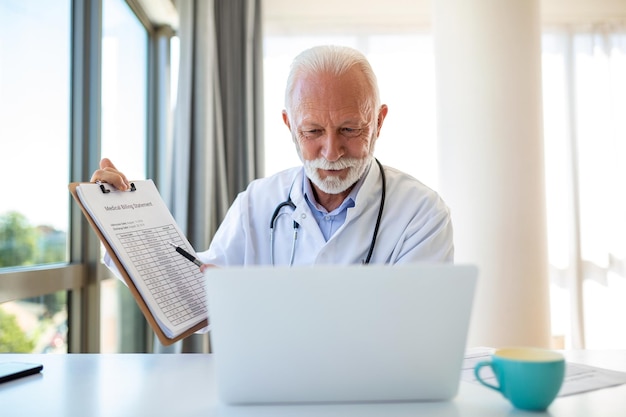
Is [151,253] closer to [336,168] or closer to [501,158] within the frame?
[336,168]

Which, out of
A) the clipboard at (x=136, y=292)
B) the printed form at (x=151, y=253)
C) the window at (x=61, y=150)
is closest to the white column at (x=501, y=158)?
the window at (x=61, y=150)

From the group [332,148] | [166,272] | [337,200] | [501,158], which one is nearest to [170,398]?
[166,272]

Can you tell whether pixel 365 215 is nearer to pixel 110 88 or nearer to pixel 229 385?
pixel 229 385

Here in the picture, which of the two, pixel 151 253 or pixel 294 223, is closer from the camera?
pixel 151 253

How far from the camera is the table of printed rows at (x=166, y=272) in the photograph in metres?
1.12

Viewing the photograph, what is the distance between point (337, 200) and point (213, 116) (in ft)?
6.36

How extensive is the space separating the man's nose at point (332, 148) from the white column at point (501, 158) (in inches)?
58.3

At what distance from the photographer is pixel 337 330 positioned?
686 millimetres

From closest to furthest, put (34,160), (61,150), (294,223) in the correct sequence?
(294,223), (34,160), (61,150)

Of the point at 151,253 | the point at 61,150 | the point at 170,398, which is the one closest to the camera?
the point at 170,398

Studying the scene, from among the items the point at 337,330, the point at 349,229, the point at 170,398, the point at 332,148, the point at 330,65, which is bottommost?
the point at 170,398

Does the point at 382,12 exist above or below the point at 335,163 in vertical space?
above

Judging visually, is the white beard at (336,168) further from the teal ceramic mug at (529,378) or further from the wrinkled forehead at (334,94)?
the teal ceramic mug at (529,378)

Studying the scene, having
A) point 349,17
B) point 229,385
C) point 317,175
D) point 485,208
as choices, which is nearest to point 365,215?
point 317,175
